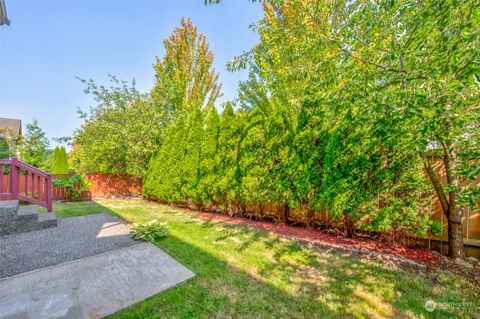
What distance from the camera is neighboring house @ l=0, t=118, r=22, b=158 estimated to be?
345 inches

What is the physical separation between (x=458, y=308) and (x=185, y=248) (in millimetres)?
3528

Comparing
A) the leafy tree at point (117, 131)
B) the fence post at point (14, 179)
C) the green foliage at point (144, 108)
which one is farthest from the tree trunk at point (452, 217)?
the leafy tree at point (117, 131)

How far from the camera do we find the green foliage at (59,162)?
38.8 feet

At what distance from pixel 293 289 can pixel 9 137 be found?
17543 mm

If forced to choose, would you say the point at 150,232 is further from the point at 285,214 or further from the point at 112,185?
the point at 112,185

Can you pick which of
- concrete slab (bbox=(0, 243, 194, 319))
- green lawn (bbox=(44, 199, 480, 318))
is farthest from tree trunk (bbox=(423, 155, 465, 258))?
concrete slab (bbox=(0, 243, 194, 319))

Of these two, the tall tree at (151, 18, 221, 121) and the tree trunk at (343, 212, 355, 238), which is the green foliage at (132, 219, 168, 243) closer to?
the tree trunk at (343, 212, 355, 238)

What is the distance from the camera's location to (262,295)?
216 cm

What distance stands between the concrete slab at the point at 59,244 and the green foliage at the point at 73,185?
488cm

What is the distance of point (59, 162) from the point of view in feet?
39.2

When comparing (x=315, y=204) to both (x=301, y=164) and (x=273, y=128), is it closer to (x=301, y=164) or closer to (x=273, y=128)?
(x=301, y=164)

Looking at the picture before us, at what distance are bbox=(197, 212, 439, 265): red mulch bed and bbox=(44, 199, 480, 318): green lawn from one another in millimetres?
502

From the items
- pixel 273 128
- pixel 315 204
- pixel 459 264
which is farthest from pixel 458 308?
pixel 273 128

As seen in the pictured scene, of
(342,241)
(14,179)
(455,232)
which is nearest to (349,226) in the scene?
(342,241)
